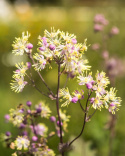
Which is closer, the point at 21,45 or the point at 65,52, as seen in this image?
the point at 65,52

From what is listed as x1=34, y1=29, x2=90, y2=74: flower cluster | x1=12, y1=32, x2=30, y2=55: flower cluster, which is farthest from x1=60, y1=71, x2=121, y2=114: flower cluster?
x1=12, y1=32, x2=30, y2=55: flower cluster

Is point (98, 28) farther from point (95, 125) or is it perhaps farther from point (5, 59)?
point (5, 59)

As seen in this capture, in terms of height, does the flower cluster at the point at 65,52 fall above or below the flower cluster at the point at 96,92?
above

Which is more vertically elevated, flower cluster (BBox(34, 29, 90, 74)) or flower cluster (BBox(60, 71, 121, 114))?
flower cluster (BBox(34, 29, 90, 74))

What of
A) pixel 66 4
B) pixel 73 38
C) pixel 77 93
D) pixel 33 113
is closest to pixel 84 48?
pixel 73 38

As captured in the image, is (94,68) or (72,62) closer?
(72,62)

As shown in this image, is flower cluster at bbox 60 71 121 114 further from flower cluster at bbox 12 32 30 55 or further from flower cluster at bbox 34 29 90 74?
flower cluster at bbox 12 32 30 55

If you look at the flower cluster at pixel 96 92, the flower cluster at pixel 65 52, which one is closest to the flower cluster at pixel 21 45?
the flower cluster at pixel 65 52

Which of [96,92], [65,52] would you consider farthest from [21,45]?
[96,92]

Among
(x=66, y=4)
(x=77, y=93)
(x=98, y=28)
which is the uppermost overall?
(x=66, y=4)

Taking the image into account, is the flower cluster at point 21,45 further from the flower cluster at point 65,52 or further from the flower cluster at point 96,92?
the flower cluster at point 96,92

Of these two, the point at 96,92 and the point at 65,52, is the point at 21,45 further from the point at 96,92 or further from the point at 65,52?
the point at 96,92
